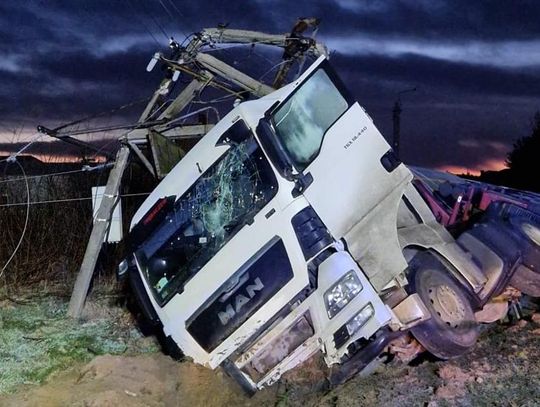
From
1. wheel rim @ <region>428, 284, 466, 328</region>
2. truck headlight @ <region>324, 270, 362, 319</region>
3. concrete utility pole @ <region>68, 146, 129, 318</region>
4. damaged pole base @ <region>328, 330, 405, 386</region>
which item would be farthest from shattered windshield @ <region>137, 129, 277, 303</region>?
concrete utility pole @ <region>68, 146, 129, 318</region>

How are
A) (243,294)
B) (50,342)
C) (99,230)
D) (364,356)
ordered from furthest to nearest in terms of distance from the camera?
(99,230)
(50,342)
(364,356)
(243,294)

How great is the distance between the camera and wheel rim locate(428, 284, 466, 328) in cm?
642

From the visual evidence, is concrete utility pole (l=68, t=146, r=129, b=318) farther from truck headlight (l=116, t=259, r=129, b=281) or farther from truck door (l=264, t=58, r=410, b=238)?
truck door (l=264, t=58, r=410, b=238)

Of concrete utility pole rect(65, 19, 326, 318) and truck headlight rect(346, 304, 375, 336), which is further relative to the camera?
concrete utility pole rect(65, 19, 326, 318)

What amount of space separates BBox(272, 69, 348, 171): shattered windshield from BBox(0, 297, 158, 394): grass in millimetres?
3254

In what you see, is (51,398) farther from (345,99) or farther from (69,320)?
(345,99)

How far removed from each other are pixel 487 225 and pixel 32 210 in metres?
10.1

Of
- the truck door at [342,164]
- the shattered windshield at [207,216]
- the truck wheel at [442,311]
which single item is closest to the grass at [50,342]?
the shattered windshield at [207,216]

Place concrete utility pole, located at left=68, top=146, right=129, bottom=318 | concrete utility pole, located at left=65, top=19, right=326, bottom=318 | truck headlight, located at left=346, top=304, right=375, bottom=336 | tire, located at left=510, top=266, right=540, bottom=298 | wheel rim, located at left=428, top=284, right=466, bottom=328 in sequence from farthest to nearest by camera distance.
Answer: concrete utility pole, located at left=68, top=146, right=129, bottom=318
concrete utility pole, located at left=65, top=19, right=326, bottom=318
tire, located at left=510, top=266, right=540, bottom=298
wheel rim, located at left=428, top=284, right=466, bottom=328
truck headlight, located at left=346, top=304, right=375, bottom=336

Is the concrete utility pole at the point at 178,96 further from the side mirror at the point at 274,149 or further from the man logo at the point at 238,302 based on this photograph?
the man logo at the point at 238,302

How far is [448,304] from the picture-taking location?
6480 millimetres

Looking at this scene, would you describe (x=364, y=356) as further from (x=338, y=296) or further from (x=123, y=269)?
(x=123, y=269)

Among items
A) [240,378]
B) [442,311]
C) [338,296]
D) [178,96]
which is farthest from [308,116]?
[178,96]

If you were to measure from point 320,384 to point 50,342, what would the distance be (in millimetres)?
3455
